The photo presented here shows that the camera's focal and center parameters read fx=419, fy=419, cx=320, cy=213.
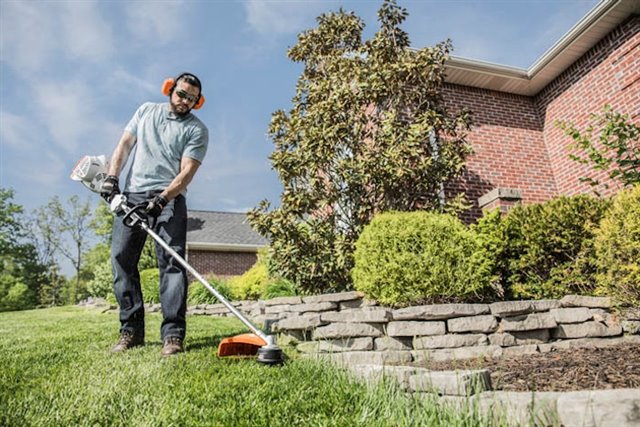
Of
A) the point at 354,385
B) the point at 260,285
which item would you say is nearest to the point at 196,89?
the point at 354,385

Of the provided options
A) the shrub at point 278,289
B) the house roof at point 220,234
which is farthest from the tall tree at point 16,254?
the shrub at point 278,289

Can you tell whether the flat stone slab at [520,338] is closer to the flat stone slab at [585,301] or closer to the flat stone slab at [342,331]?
the flat stone slab at [585,301]

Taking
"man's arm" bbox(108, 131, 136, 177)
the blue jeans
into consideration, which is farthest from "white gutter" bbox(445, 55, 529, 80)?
the blue jeans

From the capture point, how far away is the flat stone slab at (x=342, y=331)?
3.90 m

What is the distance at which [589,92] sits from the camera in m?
7.69

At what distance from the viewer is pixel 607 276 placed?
3.76m

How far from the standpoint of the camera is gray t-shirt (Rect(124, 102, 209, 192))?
11.7ft

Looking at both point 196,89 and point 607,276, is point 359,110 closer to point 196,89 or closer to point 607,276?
point 196,89

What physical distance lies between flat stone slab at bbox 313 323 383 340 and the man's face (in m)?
2.33

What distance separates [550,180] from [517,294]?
455cm

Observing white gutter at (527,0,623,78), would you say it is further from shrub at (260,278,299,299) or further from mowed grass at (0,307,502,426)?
mowed grass at (0,307,502,426)

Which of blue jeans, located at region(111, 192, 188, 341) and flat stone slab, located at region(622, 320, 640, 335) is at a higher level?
blue jeans, located at region(111, 192, 188, 341)

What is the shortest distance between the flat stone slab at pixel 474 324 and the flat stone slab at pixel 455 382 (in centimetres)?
168

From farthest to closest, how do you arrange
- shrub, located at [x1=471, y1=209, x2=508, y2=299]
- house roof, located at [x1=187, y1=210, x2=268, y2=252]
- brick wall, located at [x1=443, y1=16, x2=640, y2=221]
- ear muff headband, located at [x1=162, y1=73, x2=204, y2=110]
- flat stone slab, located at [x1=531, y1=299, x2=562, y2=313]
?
house roof, located at [x1=187, y1=210, x2=268, y2=252] → brick wall, located at [x1=443, y1=16, x2=640, y2=221] → shrub, located at [x1=471, y1=209, x2=508, y2=299] → flat stone slab, located at [x1=531, y1=299, x2=562, y2=313] → ear muff headband, located at [x1=162, y1=73, x2=204, y2=110]
